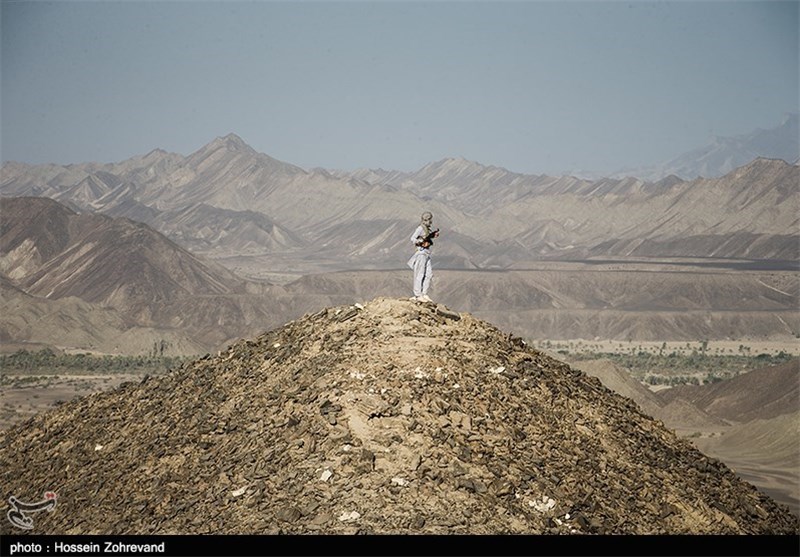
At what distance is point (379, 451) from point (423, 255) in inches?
181

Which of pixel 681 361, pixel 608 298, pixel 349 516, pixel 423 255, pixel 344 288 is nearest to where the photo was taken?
pixel 349 516

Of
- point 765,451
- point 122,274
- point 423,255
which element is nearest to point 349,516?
point 423,255

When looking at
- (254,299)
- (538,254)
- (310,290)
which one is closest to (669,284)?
(310,290)

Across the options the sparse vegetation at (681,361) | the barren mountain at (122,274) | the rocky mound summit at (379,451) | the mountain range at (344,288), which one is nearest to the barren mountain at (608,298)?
the mountain range at (344,288)

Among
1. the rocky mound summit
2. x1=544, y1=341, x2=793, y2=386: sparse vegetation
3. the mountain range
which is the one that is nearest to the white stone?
the rocky mound summit

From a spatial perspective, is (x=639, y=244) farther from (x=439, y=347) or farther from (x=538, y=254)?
(x=439, y=347)

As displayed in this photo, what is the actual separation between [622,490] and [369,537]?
4.12m

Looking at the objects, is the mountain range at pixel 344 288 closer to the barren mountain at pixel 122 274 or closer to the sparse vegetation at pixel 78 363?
the barren mountain at pixel 122 274

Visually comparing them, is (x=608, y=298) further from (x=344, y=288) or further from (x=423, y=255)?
(x=423, y=255)

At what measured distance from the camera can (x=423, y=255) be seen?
18016 millimetres

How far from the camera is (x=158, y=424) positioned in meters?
17.2

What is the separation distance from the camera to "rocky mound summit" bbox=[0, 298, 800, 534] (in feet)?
45.3

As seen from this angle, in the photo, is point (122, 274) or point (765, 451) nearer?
point (765, 451)

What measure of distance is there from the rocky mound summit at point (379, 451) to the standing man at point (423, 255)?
19.3 inches
